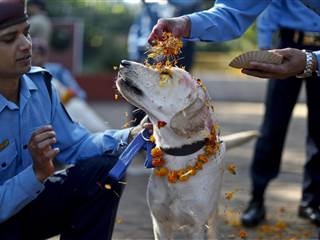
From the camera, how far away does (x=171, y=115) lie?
143 inches

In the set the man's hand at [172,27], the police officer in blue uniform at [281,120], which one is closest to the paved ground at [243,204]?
the police officer in blue uniform at [281,120]

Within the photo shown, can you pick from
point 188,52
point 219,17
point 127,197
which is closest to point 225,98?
point 188,52

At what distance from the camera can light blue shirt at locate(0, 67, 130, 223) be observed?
3.57m

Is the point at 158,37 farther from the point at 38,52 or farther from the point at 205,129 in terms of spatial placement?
the point at 38,52

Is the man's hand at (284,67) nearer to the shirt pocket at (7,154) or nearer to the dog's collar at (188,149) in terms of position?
the dog's collar at (188,149)

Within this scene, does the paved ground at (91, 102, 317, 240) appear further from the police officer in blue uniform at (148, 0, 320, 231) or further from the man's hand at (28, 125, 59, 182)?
the man's hand at (28, 125, 59, 182)

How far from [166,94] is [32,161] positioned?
718mm

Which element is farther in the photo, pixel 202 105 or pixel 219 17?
pixel 219 17

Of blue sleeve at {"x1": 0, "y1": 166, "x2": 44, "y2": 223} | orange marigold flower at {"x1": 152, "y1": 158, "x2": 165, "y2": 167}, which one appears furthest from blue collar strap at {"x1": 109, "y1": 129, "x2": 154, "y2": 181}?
blue sleeve at {"x1": 0, "y1": 166, "x2": 44, "y2": 223}

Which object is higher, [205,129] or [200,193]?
[205,129]

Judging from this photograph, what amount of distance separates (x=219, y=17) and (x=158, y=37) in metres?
0.59

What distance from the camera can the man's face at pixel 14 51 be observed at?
3648 mm

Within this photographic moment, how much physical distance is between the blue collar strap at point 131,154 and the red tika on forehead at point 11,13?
0.83m

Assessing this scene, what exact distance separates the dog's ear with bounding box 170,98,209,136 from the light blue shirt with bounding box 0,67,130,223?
47cm
